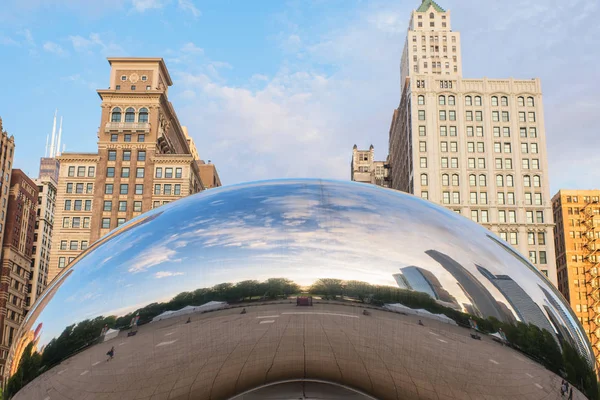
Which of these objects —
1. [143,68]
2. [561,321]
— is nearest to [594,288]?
[143,68]

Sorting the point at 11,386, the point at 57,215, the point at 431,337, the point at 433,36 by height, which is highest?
the point at 433,36

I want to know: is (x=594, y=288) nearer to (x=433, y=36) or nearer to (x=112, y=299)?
(x=433, y=36)

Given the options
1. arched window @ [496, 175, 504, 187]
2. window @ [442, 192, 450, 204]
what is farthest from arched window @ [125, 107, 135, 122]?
arched window @ [496, 175, 504, 187]

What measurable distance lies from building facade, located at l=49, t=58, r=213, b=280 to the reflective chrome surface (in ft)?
263

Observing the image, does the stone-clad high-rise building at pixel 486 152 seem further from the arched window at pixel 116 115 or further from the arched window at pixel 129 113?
the arched window at pixel 116 115

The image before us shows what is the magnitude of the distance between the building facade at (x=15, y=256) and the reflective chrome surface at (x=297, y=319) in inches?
4351

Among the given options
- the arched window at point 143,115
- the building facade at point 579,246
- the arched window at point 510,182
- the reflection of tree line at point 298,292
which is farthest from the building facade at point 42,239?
the reflection of tree line at point 298,292

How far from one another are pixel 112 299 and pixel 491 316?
1731 millimetres

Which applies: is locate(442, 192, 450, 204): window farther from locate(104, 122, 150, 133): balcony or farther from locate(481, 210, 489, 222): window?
locate(104, 122, 150, 133): balcony

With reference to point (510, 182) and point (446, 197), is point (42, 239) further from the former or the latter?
point (510, 182)

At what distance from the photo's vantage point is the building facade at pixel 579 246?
11488 cm

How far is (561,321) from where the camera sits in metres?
2.99

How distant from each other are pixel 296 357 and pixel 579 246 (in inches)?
5140

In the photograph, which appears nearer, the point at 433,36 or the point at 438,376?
the point at 438,376
